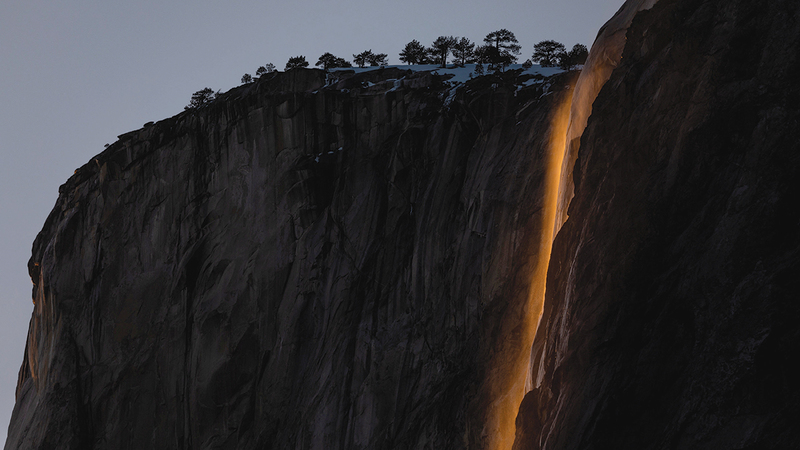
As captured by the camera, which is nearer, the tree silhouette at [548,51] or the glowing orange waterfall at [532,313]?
the glowing orange waterfall at [532,313]

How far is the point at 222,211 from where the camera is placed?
36.0 m

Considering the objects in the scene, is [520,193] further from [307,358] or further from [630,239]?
[307,358]

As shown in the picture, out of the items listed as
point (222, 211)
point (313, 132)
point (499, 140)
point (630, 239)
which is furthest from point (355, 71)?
point (630, 239)

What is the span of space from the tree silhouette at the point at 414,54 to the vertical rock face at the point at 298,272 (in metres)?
14.8

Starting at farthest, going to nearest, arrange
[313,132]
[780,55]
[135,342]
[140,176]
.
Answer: [140,176], [135,342], [313,132], [780,55]

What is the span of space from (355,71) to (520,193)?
58.1 feet

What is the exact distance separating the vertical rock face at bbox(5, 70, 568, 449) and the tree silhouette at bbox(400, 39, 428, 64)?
14.8 m

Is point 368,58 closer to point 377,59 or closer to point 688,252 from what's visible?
point 377,59

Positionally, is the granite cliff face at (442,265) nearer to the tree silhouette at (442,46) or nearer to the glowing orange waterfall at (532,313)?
the glowing orange waterfall at (532,313)

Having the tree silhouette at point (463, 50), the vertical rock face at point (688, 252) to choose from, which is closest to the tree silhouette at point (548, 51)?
Answer: the tree silhouette at point (463, 50)

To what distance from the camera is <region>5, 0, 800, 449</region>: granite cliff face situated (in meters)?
11.7

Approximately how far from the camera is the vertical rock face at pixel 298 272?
2398 centimetres

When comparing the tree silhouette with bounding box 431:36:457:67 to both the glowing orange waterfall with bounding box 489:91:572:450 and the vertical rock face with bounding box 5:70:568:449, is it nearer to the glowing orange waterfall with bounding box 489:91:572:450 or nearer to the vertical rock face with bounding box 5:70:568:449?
the vertical rock face with bounding box 5:70:568:449

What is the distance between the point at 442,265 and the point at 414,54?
89.4 ft
